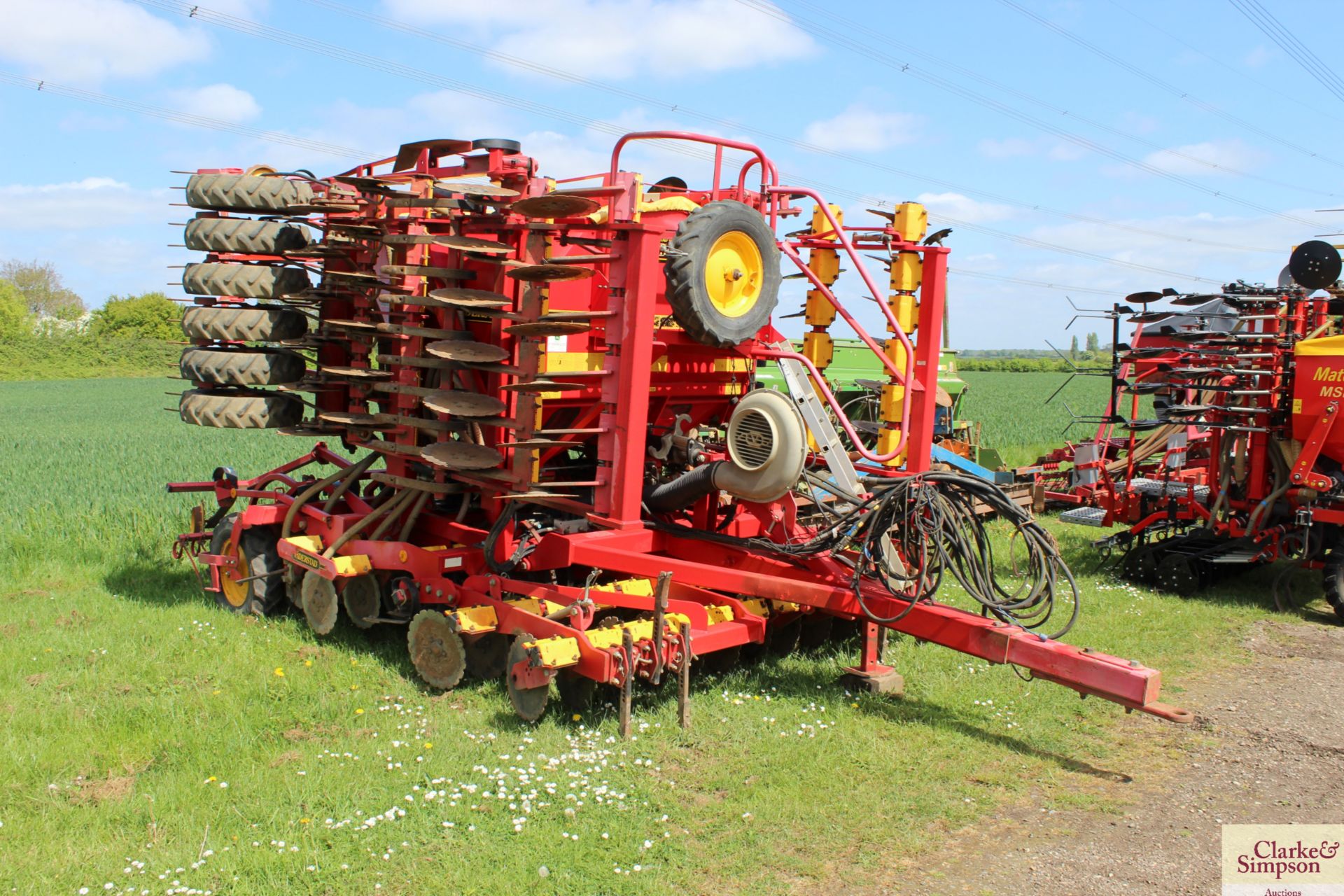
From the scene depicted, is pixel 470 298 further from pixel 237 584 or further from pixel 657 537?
pixel 237 584

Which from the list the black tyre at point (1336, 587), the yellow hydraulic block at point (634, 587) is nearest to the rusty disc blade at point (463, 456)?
the yellow hydraulic block at point (634, 587)

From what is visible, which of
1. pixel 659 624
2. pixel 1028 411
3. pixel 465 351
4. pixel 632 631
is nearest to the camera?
pixel 659 624

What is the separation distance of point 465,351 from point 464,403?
326 mm

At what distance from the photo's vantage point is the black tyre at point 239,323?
7.30 meters

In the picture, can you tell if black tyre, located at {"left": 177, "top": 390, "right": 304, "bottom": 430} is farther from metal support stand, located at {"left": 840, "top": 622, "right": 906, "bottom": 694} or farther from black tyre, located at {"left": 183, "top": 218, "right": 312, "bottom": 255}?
metal support stand, located at {"left": 840, "top": 622, "right": 906, "bottom": 694}

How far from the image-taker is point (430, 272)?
6.39 metres

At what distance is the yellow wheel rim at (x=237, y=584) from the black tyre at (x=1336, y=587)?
884cm

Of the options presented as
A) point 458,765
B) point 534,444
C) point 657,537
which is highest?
point 534,444

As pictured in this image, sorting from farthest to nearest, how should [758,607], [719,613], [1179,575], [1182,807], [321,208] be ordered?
[1179,575] < [321,208] < [758,607] < [719,613] < [1182,807]

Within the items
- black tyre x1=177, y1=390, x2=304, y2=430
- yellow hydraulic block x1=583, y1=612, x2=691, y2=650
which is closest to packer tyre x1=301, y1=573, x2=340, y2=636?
black tyre x1=177, y1=390, x2=304, y2=430

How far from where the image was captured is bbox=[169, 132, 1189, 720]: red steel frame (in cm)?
533

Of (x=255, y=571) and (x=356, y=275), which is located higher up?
(x=356, y=275)

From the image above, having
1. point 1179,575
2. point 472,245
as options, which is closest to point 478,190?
point 472,245

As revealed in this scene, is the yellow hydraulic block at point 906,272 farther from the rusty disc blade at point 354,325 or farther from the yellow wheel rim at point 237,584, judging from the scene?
the yellow wheel rim at point 237,584
